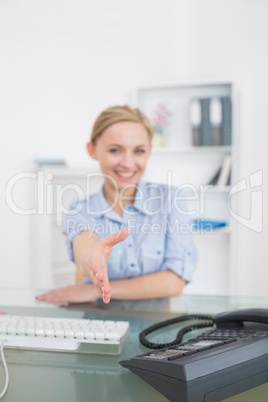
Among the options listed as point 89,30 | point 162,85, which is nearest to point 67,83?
point 89,30

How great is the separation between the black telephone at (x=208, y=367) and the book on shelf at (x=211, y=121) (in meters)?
2.17

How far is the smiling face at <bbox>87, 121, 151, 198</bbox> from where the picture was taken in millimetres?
1556

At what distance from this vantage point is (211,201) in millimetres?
2885

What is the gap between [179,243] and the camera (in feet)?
4.91

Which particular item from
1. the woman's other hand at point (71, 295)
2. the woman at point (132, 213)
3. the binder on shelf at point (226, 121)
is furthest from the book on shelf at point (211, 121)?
the woman's other hand at point (71, 295)

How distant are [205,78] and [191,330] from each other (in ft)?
7.81

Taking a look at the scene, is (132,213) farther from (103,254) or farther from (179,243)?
(103,254)

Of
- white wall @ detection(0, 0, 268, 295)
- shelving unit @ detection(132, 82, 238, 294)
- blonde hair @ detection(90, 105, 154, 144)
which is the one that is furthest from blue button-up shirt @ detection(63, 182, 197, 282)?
white wall @ detection(0, 0, 268, 295)

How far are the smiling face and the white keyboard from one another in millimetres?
880

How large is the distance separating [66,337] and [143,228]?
2.73ft

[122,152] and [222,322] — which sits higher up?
[122,152]

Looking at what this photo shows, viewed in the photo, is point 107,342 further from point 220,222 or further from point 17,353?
point 220,222

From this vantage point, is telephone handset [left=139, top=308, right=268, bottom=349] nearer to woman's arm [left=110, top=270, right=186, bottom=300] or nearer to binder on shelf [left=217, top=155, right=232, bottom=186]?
woman's arm [left=110, top=270, right=186, bottom=300]

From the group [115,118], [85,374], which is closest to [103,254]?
[85,374]
